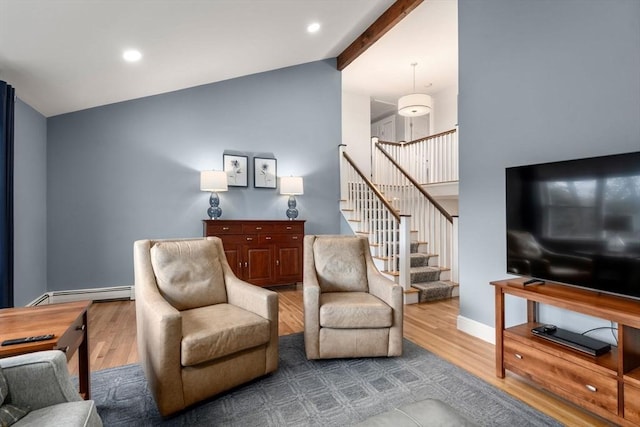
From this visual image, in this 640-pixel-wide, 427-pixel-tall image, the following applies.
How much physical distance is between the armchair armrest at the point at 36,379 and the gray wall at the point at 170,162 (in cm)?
339

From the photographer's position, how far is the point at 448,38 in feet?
16.1

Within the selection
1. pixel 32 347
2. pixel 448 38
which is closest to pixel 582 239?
pixel 32 347

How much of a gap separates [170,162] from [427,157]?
4.50 metres

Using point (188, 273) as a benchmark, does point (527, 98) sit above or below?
above

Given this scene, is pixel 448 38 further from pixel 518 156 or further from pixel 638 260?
pixel 638 260

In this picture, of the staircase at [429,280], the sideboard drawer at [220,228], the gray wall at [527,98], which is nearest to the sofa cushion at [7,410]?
the gray wall at [527,98]

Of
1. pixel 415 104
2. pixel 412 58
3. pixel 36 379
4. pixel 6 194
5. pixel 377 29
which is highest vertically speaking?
pixel 412 58

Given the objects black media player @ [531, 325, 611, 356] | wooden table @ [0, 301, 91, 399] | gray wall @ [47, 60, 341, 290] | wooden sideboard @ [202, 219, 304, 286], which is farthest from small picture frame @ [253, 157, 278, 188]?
black media player @ [531, 325, 611, 356]

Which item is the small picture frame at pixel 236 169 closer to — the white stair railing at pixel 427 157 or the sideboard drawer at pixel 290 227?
the sideboard drawer at pixel 290 227

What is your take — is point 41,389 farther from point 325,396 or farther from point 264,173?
point 264,173

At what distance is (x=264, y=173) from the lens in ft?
16.3

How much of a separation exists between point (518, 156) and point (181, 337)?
2.75 metres

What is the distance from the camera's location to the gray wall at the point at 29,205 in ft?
10.4

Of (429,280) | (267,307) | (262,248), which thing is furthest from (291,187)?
(267,307)
